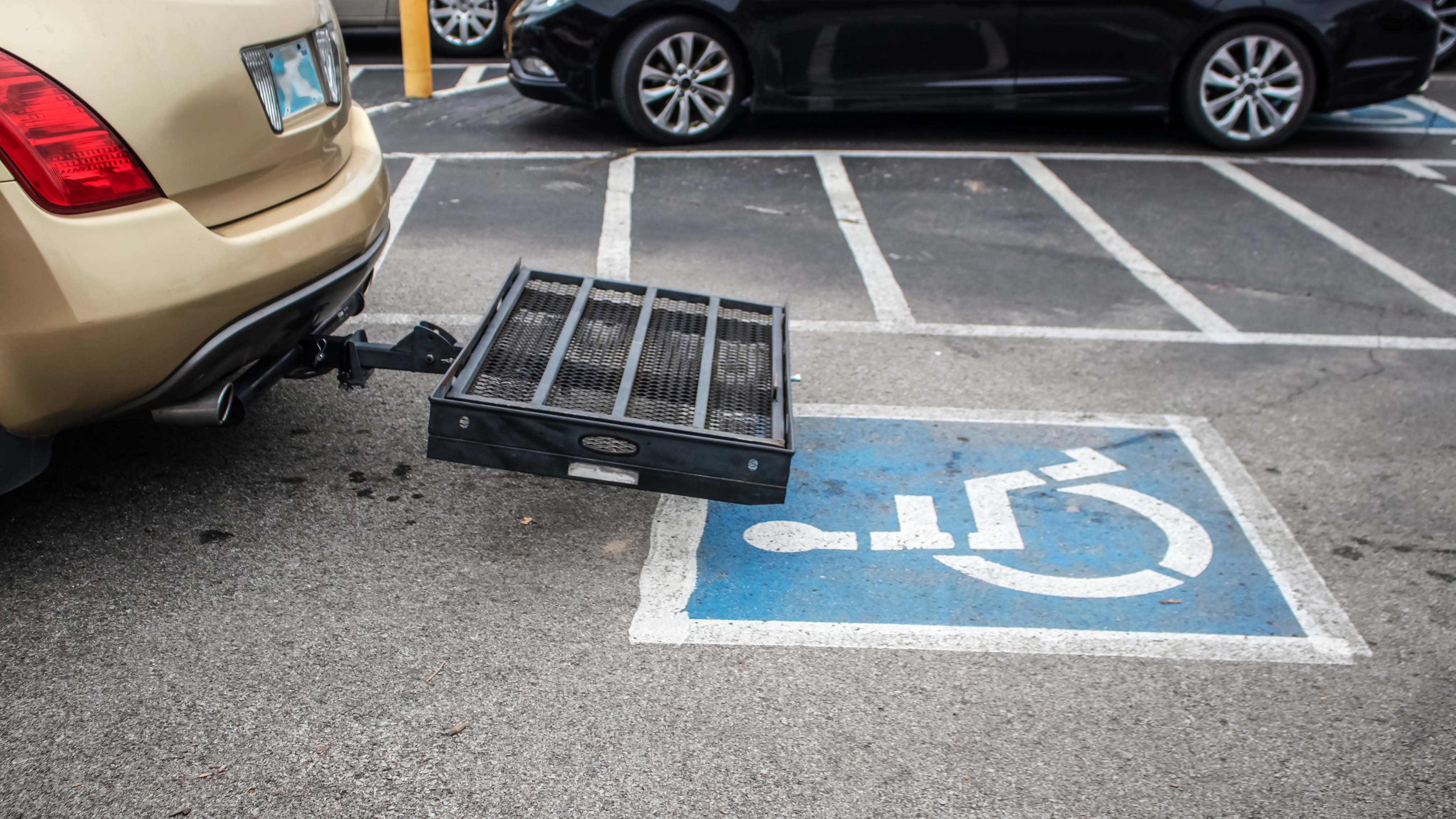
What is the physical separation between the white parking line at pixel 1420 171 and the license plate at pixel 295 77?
23.9ft

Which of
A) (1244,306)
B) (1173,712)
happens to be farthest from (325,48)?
(1244,306)

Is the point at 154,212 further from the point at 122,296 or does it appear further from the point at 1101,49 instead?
the point at 1101,49

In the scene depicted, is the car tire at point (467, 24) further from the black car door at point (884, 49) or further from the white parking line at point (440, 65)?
the black car door at point (884, 49)

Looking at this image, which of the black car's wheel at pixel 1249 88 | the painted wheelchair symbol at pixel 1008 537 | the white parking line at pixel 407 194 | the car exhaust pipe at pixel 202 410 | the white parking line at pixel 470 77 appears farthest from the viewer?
the white parking line at pixel 470 77

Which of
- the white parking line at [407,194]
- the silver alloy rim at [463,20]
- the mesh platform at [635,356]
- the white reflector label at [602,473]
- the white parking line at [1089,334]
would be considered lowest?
the white parking line at [1089,334]

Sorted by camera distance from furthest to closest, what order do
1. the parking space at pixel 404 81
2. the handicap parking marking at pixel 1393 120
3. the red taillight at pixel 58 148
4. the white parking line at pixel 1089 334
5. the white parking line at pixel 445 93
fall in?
the parking space at pixel 404 81 < the handicap parking marking at pixel 1393 120 < the white parking line at pixel 445 93 < the white parking line at pixel 1089 334 < the red taillight at pixel 58 148

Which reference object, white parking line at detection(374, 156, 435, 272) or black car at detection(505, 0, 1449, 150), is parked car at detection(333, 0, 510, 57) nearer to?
black car at detection(505, 0, 1449, 150)

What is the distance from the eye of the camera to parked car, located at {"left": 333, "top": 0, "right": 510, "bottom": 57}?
413 inches

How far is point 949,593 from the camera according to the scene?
319 centimetres

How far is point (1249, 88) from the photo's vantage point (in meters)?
7.84

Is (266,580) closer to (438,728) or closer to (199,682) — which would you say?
(199,682)

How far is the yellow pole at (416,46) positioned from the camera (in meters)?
8.87

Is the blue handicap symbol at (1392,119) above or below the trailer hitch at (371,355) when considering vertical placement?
above

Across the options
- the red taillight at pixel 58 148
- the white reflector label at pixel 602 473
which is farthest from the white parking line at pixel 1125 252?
the red taillight at pixel 58 148
